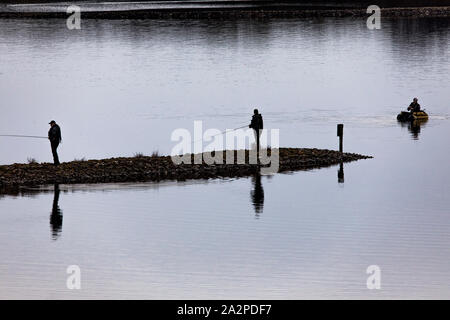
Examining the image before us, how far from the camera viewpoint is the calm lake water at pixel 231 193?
1763 inches

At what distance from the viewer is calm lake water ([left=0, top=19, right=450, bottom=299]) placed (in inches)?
1763

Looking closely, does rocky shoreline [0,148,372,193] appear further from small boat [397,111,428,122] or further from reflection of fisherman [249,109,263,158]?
small boat [397,111,428,122]

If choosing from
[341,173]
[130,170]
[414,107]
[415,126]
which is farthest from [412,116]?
[130,170]

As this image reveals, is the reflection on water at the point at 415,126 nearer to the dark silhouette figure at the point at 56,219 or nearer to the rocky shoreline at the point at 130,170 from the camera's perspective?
the rocky shoreline at the point at 130,170

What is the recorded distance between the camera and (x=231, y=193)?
59344 mm

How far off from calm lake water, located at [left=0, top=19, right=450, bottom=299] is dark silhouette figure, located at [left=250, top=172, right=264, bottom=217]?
14 cm

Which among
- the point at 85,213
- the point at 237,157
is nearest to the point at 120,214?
the point at 85,213

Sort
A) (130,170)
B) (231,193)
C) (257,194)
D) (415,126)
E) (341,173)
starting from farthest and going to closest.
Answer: (415,126) < (341,173) < (130,170) < (257,194) < (231,193)

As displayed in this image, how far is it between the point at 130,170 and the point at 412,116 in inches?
1386

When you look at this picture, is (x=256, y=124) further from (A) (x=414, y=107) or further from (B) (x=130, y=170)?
(A) (x=414, y=107)


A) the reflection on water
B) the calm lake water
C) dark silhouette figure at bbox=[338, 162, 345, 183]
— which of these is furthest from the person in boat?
dark silhouette figure at bbox=[338, 162, 345, 183]

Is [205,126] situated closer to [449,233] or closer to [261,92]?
[261,92]

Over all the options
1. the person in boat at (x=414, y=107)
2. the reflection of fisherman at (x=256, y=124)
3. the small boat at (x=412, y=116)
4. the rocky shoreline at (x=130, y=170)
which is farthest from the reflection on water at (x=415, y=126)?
the reflection of fisherman at (x=256, y=124)

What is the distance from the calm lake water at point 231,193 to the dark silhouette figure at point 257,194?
0.14 metres
